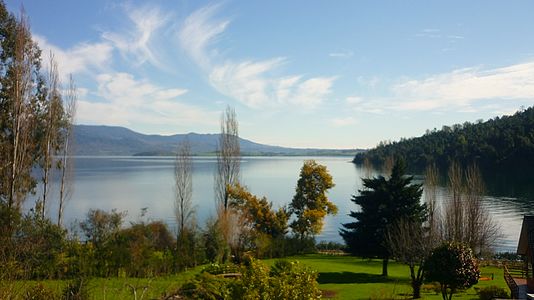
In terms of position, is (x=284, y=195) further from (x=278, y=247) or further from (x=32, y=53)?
(x=32, y=53)

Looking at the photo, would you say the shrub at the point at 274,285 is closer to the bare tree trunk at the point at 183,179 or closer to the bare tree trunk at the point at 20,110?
the bare tree trunk at the point at 20,110

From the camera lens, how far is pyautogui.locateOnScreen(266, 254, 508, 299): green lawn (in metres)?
17.0

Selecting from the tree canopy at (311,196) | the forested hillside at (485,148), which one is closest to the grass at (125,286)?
the tree canopy at (311,196)

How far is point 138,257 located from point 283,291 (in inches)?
538

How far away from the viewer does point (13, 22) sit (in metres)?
21.4

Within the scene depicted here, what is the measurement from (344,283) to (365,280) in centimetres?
159

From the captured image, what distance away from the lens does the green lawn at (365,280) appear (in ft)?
55.7

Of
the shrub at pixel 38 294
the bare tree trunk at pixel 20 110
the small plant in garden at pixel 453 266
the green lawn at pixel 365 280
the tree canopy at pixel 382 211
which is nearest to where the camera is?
the shrub at pixel 38 294

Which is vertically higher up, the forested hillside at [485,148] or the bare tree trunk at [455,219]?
the forested hillside at [485,148]

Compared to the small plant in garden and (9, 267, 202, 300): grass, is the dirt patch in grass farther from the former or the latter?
(9, 267, 202, 300): grass

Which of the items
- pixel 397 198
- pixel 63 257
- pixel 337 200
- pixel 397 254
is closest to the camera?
pixel 63 257

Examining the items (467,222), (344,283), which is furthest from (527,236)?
(467,222)

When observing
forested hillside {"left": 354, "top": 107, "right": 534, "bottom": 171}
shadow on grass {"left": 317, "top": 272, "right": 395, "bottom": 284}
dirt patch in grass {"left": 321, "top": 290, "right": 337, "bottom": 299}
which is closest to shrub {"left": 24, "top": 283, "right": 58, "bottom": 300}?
dirt patch in grass {"left": 321, "top": 290, "right": 337, "bottom": 299}

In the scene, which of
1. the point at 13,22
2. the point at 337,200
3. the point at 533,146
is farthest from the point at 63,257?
the point at 533,146
